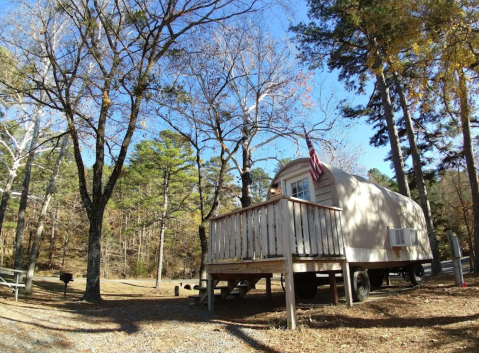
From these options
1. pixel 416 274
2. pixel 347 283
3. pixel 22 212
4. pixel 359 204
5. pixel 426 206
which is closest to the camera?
pixel 347 283

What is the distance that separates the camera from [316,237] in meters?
5.72

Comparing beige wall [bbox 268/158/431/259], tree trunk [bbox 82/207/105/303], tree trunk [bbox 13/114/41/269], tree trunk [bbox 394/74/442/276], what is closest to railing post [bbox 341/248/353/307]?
beige wall [bbox 268/158/431/259]

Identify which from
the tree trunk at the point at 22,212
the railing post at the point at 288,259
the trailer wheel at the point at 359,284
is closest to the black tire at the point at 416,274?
the trailer wheel at the point at 359,284

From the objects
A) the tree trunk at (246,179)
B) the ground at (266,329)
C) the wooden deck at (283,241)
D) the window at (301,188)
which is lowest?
the ground at (266,329)

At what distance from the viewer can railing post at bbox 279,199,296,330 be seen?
15.6 feet

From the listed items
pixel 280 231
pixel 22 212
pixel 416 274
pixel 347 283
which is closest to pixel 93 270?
pixel 280 231

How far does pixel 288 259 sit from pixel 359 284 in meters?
2.70

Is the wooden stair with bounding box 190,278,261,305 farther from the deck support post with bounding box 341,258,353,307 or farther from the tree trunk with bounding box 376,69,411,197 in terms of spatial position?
the tree trunk with bounding box 376,69,411,197

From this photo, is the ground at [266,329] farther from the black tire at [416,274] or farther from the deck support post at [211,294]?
the black tire at [416,274]

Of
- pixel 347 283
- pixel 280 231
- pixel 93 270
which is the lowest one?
pixel 347 283

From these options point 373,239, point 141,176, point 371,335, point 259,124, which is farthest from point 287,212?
point 141,176

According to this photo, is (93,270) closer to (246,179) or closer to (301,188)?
(301,188)

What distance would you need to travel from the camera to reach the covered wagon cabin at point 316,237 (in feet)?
17.4

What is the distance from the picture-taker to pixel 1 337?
398 centimetres
